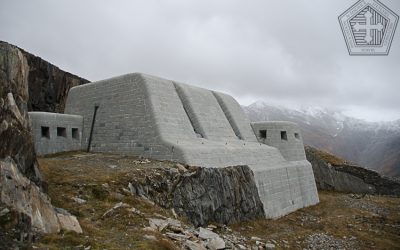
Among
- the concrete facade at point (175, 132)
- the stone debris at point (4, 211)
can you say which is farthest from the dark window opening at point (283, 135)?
the stone debris at point (4, 211)

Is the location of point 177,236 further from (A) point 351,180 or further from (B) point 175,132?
(A) point 351,180

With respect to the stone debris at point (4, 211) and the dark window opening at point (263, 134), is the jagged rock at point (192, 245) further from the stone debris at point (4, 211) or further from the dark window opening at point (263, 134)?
the dark window opening at point (263, 134)

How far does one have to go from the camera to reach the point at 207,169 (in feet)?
48.9

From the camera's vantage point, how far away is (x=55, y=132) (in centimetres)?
1895

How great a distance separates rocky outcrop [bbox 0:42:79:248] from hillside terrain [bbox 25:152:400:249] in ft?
1.85

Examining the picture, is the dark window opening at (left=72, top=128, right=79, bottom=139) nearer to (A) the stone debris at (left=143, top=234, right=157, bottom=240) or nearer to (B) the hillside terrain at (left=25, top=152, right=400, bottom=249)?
(B) the hillside terrain at (left=25, top=152, right=400, bottom=249)

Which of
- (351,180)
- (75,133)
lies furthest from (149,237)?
(351,180)

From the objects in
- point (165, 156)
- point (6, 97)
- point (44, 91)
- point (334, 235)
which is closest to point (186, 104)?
point (165, 156)

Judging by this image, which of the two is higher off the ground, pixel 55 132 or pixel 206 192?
pixel 55 132

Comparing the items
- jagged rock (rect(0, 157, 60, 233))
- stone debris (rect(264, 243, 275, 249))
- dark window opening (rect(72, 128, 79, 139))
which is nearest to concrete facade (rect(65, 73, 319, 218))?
dark window opening (rect(72, 128, 79, 139))

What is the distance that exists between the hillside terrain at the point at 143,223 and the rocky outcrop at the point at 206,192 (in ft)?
1.31

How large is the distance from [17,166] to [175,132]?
10781 mm

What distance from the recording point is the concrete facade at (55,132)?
18.1m

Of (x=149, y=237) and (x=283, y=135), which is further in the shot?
(x=283, y=135)
